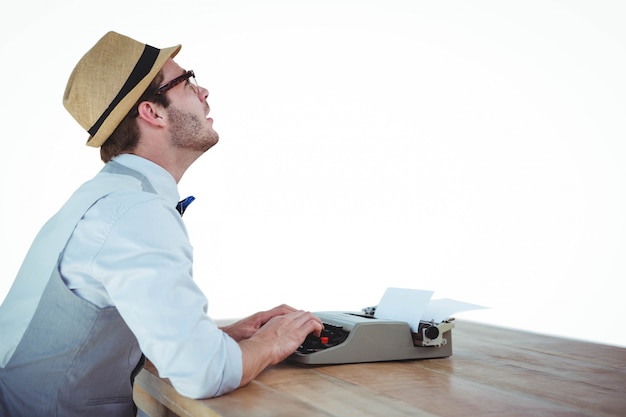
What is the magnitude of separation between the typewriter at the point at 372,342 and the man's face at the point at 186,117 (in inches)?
23.7

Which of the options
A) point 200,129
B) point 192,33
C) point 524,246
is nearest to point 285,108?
point 192,33

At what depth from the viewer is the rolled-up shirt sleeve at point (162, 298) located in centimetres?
106

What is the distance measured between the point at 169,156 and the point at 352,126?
11.9ft

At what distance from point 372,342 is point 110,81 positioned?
922 mm

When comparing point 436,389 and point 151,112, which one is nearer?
point 436,389

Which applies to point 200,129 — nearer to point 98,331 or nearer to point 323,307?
point 98,331

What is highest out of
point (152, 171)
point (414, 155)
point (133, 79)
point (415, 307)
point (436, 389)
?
point (414, 155)

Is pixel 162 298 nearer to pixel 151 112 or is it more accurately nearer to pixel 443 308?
pixel 151 112

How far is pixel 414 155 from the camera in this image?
16.7ft

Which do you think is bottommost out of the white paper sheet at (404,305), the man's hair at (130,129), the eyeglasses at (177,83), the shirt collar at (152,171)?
the white paper sheet at (404,305)

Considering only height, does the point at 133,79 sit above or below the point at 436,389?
above

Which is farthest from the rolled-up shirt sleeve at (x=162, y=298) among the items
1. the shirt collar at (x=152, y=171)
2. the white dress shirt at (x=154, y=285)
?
the shirt collar at (x=152, y=171)

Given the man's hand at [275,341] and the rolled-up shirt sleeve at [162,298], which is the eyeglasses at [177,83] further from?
the man's hand at [275,341]

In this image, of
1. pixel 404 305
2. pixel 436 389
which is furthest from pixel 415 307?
pixel 436 389
